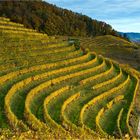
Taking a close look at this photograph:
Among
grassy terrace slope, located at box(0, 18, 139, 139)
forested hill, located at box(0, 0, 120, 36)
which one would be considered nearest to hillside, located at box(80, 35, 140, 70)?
grassy terrace slope, located at box(0, 18, 139, 139)

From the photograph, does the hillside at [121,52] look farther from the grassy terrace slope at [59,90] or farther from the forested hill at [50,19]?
the forested hill at [50,19]

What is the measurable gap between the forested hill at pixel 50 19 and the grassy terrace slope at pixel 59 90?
56337 mm

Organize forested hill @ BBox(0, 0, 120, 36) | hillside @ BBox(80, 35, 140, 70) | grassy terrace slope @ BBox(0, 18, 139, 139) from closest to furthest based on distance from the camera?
grassy terrace slope @ BBox(0, 18, 139, 139) < hillside @ BBox(80, 35, 140, 70) < forested hill @ BBox(0, 0, 120, 36)

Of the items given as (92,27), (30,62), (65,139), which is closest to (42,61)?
(30,62)

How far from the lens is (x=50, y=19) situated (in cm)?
12212

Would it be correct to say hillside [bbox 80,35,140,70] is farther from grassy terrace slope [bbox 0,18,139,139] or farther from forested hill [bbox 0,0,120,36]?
forested hill [bbox 0,0,120,36]

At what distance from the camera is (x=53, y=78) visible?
42344 mm

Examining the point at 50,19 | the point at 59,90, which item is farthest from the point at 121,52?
the point at 50,19

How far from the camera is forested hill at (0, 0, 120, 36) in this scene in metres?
115

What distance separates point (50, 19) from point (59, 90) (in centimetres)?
8385

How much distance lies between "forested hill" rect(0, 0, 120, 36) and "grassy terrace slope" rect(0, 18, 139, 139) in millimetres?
56337

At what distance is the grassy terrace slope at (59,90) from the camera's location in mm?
30016

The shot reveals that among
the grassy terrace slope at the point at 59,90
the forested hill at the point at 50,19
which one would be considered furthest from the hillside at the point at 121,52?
the forested hill at the point at 50,19

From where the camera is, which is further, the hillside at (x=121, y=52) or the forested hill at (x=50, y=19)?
the forested hill at (x=50, y=19)
